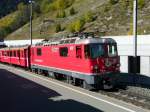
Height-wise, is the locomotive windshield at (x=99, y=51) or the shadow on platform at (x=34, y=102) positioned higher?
the locomotive windshield at (x=99, y=51)

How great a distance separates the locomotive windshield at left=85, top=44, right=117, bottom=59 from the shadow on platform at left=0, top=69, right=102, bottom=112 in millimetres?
3000

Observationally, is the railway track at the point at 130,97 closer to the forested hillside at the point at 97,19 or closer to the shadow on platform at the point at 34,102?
the shadow on platform at the point at 34,102

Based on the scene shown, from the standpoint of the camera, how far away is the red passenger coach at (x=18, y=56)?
150 ft

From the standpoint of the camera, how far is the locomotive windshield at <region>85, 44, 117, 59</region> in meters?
24.8

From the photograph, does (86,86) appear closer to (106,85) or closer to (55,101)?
(106,85)

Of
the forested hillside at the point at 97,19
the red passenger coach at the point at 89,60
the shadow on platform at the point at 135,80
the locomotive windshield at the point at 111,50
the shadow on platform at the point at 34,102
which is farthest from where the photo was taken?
the forested hillside at the point at 97,19

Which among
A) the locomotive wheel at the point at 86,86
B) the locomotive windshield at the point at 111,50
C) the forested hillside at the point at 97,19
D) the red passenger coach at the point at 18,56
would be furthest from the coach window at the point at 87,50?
the red passenger coach at the point at 18,56

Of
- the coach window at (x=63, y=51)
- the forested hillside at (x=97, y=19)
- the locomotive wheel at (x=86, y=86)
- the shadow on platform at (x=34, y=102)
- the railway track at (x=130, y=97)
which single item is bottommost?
the railway track at (x=130, y=97)

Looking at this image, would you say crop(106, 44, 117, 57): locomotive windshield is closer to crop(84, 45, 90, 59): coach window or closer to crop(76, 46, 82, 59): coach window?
crop(84, 45, 90, 59): coach window

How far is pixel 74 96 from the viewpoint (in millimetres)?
21406

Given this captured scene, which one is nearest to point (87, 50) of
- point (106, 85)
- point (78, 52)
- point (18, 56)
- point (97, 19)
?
point (78, 52)

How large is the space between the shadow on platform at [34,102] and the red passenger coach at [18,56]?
2000 centimetres

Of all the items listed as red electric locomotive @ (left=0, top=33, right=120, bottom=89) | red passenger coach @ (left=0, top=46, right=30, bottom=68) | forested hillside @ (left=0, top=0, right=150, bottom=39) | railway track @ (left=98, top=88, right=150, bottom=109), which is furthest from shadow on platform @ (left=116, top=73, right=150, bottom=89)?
red passenger coach @ (left=0, top=46, right=30, bottom=68)

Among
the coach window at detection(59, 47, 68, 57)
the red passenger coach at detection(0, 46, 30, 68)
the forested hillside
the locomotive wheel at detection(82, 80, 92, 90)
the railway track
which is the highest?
the forested hillside
